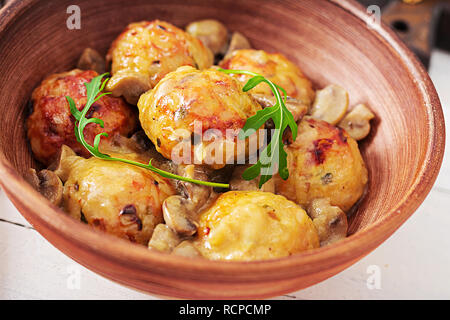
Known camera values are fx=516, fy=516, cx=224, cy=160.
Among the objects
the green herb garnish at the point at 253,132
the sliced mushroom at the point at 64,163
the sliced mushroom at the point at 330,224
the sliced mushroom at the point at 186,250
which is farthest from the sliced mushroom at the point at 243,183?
the sliced mushroom at the point at 64,163

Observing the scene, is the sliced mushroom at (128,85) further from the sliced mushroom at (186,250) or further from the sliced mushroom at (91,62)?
the sliced mushroom at (186,250)

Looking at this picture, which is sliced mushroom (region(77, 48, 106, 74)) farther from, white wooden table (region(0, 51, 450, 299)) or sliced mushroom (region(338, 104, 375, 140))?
sliced mushroom (region(338, 104, 375, 140))

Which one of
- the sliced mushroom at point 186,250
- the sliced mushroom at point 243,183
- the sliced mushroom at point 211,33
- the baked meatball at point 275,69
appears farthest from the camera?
the sliced mushroom at point 211,33

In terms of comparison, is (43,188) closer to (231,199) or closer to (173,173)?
(173,173)

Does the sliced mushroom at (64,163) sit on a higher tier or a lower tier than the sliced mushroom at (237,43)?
lower

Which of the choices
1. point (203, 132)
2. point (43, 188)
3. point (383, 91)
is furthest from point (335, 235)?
point (43, 188)

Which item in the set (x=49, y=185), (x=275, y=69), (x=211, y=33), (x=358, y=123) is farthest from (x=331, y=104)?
(x=49, y=185)

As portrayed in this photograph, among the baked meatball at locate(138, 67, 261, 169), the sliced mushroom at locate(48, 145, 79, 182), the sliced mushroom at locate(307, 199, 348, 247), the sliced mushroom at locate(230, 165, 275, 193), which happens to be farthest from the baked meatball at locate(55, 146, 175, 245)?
the sliced mushroom at locate(307, 199, 348, 247)
